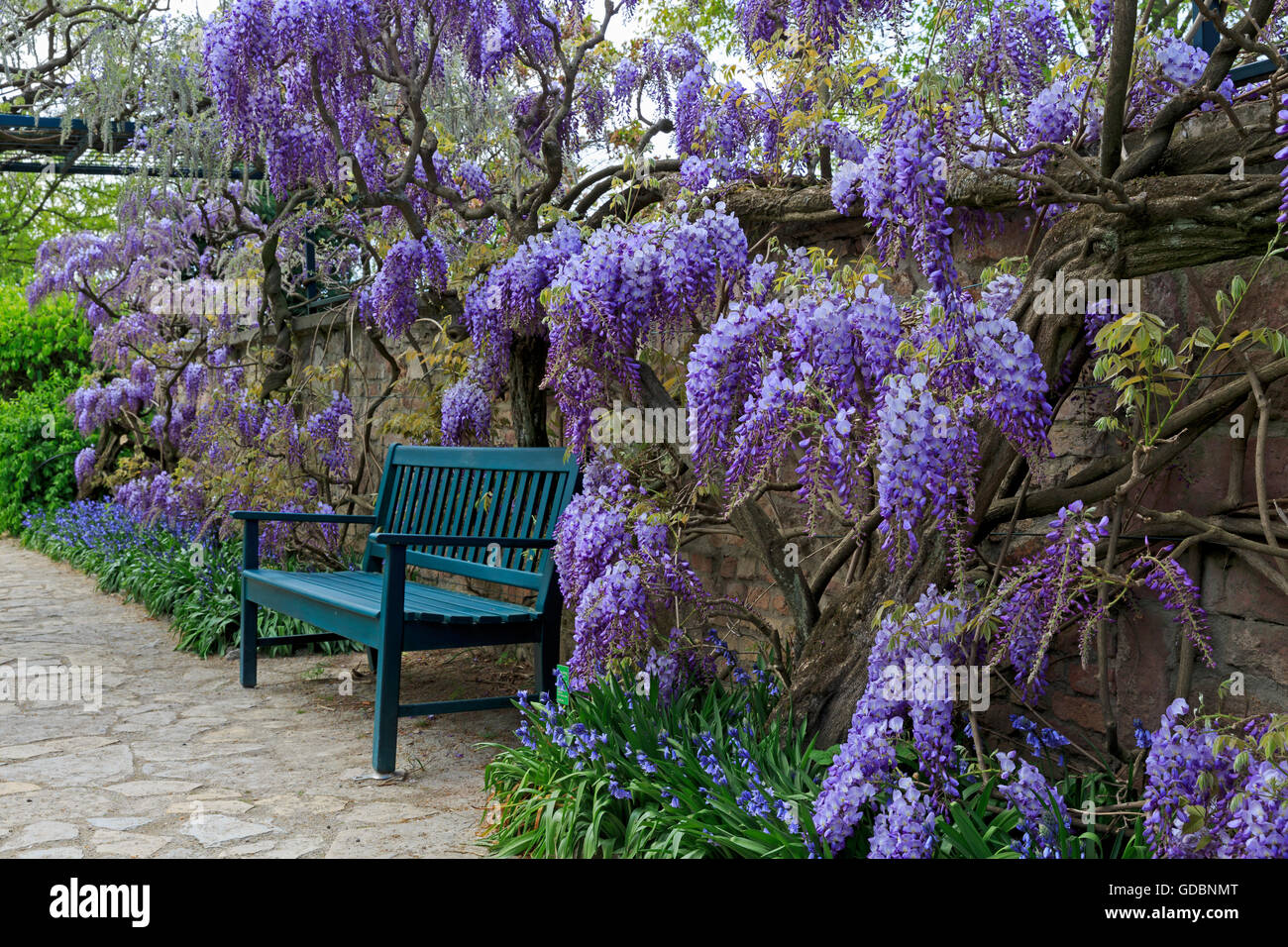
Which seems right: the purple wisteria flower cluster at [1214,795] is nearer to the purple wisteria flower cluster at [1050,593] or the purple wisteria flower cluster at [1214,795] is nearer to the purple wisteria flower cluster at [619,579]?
the purple wisteria flower cluster at [1050,593]

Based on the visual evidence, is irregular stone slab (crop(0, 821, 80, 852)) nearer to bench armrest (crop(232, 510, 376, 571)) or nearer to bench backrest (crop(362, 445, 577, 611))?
bench backrest (crop(362, 445, 577, 611))

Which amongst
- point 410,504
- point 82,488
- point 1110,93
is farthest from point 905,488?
point 82,488

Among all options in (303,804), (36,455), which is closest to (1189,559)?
(303,804)

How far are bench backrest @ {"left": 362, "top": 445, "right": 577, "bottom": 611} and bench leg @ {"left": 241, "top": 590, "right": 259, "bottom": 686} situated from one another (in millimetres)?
572

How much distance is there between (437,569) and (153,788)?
1.52m

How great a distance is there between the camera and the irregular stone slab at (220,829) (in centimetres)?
294

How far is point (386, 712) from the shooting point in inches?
143

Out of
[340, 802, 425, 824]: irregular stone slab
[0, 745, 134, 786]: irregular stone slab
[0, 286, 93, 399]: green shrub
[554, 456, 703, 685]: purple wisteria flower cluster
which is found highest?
[0, 286, 93, 399]: green shrub

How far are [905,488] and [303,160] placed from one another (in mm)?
4126

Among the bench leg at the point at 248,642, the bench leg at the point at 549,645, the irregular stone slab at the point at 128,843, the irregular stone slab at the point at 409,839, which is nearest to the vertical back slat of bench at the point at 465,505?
the bench leg at the point at 549,645

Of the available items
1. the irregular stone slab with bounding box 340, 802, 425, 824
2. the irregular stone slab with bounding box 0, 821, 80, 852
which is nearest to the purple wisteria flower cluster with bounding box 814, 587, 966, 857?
the irregular stone slab with bounding box 340, 802, 425, 824

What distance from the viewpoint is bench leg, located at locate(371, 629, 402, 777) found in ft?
11.9

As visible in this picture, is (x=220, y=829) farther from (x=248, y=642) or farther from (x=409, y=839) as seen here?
(x=248, y=642)

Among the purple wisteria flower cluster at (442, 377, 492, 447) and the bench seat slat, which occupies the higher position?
the purple wisteria flower cluster at (442, 377, 492, 447)
